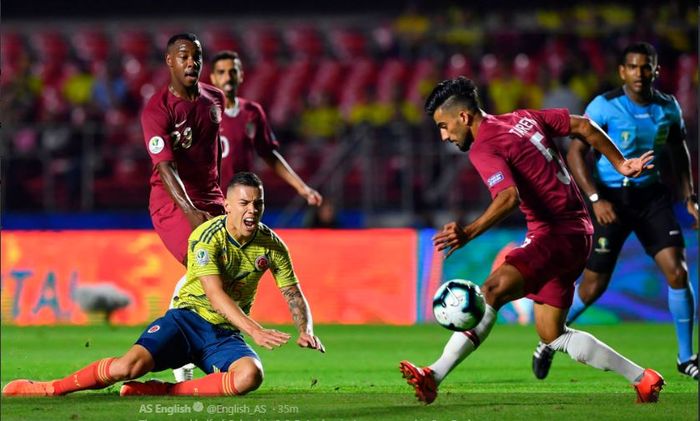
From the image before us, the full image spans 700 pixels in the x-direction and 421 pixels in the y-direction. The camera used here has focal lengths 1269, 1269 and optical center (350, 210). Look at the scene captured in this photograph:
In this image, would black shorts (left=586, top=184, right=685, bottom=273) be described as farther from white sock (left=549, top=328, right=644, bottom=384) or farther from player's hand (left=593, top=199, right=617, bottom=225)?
white sock (left=549, top=328, right=644, bottom=384)

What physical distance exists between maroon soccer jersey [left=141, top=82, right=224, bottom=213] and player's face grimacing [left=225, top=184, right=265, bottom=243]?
1139 millimetres

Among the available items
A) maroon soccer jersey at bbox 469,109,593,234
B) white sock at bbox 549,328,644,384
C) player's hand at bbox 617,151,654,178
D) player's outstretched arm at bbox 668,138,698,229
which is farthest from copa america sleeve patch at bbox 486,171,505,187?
player's outstretched arm at bbox 668,138,698,229

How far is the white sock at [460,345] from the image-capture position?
693 centimetres

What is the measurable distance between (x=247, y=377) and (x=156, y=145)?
1.92 m

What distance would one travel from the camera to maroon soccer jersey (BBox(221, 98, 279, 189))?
983 centimetres

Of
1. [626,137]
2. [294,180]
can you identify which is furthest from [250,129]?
[626,137]

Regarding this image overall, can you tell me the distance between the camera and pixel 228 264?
723 cm

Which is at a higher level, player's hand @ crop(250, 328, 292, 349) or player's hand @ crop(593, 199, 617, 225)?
player's hand @ crop(593, 199, 617, 225)

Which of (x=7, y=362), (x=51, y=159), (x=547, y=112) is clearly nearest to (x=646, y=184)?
(x=547, y=112)

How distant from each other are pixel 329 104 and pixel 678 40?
19.3ft

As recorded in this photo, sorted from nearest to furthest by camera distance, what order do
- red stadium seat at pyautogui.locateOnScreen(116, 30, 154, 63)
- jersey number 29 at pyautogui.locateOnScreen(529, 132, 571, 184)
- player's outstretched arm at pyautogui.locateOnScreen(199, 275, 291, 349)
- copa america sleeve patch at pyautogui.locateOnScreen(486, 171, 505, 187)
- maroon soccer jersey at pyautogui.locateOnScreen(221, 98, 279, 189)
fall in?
player's outstretched arm at pyautogui.locateOnScreen(199, 275, 291, 349) < copa america sleeve patch at pyautogui.locateOnScreen(486, 171, 505, 187) < jersey number 29 at pyautogui.locateOnScreen(529, 132, 571, 184) < maroon soccer jersey at pyautogui.locateOnScreen(221, 98, 279, 189) < red stadium seat at pyautogui.locateOnScreen(116, 30, 154, 63)

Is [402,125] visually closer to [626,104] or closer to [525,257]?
[626,104]

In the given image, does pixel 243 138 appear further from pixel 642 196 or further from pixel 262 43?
pixel 262 43

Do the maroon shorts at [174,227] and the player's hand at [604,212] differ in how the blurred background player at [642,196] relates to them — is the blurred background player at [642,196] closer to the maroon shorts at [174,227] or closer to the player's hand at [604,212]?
the player's hand at [604,212]
